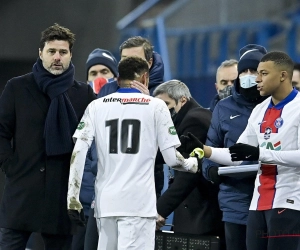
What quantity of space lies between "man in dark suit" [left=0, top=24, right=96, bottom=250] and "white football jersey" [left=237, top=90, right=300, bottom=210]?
116 centimetres

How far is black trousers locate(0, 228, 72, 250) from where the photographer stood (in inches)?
222

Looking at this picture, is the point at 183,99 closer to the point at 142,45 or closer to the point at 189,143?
the point at 142,45

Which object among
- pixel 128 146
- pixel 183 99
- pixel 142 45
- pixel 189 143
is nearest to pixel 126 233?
pixel 128 146

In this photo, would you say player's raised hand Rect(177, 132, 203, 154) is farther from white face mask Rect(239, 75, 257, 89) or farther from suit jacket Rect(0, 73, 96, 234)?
suit jacket Rect(0, 73, 96, 234)

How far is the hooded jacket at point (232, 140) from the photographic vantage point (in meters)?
5.93

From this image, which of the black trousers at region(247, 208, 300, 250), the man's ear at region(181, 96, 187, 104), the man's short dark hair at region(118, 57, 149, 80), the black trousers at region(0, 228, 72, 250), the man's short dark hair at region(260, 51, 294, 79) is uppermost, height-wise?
the man's short dark hair at region(260, 51, 294, 79)

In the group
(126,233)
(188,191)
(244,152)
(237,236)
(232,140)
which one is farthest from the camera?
(188,191)

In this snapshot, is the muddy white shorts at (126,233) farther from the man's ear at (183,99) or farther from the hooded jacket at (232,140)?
the man's ear at (183,99)

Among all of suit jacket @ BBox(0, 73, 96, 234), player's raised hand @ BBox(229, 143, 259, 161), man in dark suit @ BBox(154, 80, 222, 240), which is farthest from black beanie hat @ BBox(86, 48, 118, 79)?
player's raised hand @ BBox(229, 143, 259, 161)

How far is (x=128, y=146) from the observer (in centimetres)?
532

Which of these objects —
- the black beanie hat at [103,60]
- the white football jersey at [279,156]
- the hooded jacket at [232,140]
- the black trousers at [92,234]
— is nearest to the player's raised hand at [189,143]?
the white football jersey at [279,156]

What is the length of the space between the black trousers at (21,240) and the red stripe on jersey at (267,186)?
4.01 ft

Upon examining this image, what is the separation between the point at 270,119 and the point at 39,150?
140 centimetres

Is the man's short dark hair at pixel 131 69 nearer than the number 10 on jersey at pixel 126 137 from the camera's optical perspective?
No
